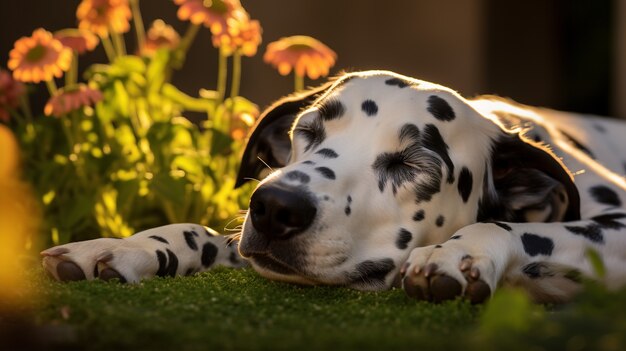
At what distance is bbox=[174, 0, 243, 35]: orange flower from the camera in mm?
4359

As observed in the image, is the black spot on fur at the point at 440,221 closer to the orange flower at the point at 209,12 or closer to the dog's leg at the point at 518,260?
the dog's leg at the point at 518,260

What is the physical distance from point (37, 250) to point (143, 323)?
2166mm

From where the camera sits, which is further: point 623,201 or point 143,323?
point 623,201

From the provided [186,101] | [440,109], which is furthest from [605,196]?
[186,101]

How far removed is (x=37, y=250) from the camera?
4.19 metres

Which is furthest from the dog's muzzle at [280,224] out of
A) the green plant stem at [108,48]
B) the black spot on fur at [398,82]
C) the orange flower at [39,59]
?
the green plant stem at [108,48]

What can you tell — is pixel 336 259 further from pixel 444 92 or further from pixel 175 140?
pixel 175 140

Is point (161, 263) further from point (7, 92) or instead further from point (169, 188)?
point (7, 92)

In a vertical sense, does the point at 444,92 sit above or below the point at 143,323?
above

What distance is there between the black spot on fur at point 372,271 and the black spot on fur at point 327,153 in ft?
1.39

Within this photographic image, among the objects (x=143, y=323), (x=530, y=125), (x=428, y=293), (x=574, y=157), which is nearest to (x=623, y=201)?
(x=574, y=157)

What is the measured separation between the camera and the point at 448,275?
8.98ft

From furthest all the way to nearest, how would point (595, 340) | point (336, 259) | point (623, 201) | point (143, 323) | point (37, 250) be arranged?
point (37, 250) → point (623, 201) → point (336, 259) → point (143, 323) → point (595, 340)

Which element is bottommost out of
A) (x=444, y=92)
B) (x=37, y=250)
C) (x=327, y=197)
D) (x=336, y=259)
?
(x=37, y=250)
